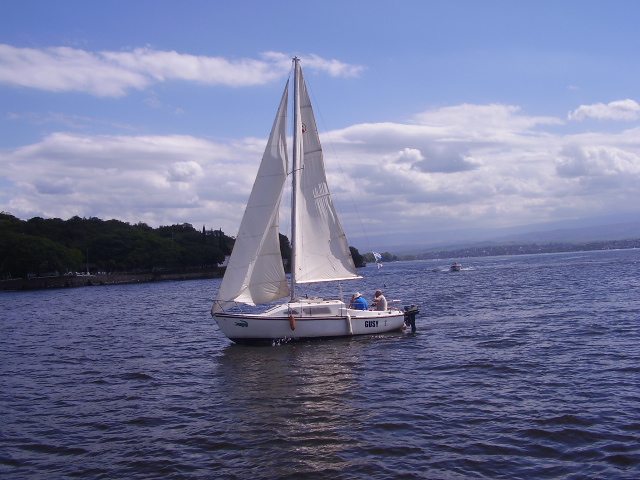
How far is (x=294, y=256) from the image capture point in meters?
28.1

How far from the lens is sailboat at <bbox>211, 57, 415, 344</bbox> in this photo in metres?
26.7

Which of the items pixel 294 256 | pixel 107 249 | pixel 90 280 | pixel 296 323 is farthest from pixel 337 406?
pixel 107 249

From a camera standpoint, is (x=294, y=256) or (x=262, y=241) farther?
(x=294, y=256)

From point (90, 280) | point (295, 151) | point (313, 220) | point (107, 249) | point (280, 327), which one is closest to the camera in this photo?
point (280, 327)

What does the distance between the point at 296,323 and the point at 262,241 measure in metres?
4.09

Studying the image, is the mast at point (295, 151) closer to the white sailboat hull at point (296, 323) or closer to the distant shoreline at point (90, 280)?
the white sailboat hull at point (296, 323)

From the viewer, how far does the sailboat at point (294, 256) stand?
87.6 ft

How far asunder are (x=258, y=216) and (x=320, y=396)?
1121cm

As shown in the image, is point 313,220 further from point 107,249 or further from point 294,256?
point 107,249

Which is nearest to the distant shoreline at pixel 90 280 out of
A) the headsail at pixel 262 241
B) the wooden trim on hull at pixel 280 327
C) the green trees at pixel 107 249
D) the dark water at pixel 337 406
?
the green trees at pixel 107 249

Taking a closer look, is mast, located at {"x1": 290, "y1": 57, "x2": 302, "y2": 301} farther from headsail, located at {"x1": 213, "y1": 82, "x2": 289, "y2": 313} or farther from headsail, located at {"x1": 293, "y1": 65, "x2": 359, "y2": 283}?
headsail, located at {"x1": 213, "y1": 82, "x2": 289, "y2": 313}

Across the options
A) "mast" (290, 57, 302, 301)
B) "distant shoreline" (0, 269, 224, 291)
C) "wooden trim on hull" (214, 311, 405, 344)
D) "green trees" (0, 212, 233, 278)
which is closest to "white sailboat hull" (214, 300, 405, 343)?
"wooden trim on hull" (214, 311, 405, 344)

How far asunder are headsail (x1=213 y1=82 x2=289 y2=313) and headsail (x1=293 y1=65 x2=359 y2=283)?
38.1 inches

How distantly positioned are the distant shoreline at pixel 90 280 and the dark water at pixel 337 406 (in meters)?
97.0
